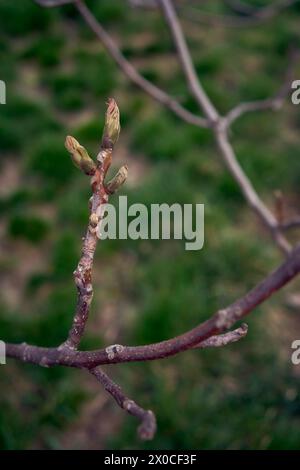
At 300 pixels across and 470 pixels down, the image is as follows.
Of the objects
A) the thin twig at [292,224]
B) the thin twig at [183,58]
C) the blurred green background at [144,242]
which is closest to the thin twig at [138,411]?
the thin twig at [292,224]

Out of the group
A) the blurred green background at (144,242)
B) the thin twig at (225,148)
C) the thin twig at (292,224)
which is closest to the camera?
the thin twig at (292,224)

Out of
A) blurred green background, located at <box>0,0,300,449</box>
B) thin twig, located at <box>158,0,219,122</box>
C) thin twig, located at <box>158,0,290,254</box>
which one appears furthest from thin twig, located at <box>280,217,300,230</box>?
blurred green background, located at <box>0,0,300,449</box>

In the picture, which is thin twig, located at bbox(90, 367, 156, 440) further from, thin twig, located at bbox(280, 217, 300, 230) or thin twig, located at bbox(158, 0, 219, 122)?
thin twig, located at bbox(158, 0, 219, 122)

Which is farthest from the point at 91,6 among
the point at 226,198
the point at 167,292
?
the point at 167,292

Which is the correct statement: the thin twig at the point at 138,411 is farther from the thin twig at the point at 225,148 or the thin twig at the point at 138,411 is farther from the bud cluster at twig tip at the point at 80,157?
the thin twig at the point at 225,148

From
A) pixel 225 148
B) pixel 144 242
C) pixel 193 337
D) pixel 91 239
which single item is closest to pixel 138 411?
pixel 193 337

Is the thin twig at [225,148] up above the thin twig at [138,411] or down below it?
above

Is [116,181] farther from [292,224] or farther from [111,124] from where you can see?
[292,224]
